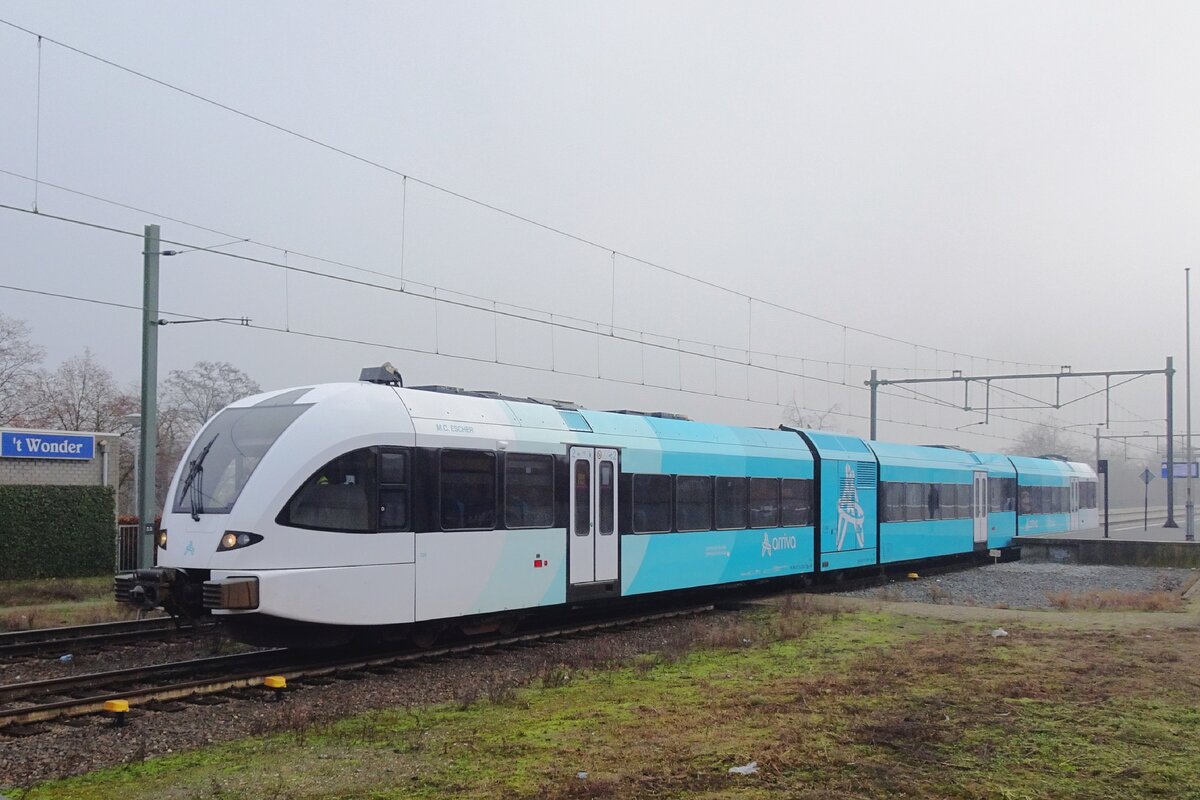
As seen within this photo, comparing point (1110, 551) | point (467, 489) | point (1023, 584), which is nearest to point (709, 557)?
point (467, 489)

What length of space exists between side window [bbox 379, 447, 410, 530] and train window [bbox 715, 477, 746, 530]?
712cm

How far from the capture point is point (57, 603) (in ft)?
66.4

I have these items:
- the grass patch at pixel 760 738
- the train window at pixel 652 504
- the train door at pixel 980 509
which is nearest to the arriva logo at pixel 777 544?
the train window at pixel 652 504

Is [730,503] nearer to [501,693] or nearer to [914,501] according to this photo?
[501,693]

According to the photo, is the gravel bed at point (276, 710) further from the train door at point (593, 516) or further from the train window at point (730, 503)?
the train window at point (730, 503)

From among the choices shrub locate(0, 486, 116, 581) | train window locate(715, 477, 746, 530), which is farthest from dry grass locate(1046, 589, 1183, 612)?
shrub locate(0, 486, 116, 581)

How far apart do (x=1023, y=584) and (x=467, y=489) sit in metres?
14.5

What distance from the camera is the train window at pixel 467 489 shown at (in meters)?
12.7

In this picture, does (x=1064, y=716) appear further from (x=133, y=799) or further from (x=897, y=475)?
(x=897, y=475)

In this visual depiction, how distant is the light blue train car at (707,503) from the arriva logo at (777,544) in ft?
0.06

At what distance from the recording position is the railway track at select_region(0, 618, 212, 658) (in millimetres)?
13133

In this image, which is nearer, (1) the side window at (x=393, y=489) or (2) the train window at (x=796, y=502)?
(1) the side window at (x=393, y=489)

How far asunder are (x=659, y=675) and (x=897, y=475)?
15305 mm

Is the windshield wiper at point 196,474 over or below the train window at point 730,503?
over
